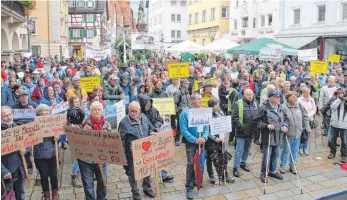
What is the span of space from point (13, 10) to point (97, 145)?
19.2 meters

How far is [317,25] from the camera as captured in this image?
29.3m

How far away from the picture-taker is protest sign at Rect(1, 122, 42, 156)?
17.5 feet

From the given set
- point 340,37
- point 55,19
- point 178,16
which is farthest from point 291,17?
point 178,16

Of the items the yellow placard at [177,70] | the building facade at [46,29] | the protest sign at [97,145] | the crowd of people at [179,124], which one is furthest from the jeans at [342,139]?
the building facade at [46,29]

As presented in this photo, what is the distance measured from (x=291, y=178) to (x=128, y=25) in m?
104

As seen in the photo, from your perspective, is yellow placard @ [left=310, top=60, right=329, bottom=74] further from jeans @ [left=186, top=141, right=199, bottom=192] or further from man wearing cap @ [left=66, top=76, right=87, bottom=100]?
jeans @ [left=186, top=141, right=199, bottom=192]

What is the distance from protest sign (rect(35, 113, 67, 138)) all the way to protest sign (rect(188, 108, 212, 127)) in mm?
2356

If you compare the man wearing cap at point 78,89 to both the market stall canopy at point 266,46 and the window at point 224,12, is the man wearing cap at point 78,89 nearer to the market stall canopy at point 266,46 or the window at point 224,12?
the market stall canopy at point 266,46

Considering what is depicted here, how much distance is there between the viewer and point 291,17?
3259cm

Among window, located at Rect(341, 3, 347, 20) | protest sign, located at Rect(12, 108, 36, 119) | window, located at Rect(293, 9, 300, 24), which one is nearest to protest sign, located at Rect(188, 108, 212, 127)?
protest sign, located at Rect(12, 108, 36, 119)

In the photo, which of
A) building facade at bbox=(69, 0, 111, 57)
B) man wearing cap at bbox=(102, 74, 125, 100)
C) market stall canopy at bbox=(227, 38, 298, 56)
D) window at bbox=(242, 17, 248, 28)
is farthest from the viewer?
building facade at bbox=(69, 0, 111, 57)

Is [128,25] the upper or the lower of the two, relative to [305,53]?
upper

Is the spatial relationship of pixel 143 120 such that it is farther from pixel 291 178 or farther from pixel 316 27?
pixel 316 27

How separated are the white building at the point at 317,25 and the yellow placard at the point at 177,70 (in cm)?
1945
